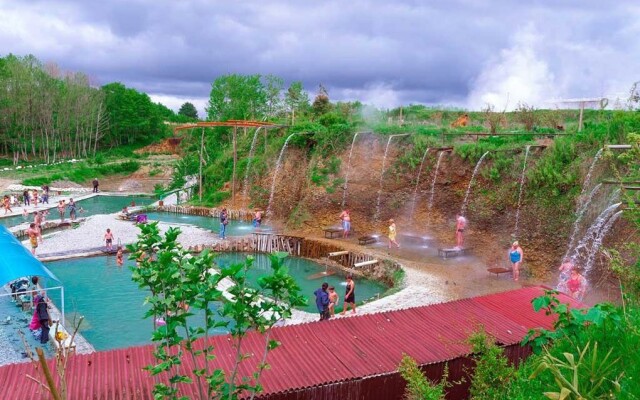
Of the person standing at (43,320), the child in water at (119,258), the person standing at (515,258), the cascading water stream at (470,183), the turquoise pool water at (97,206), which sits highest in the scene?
the cascading water stream at (470,183)

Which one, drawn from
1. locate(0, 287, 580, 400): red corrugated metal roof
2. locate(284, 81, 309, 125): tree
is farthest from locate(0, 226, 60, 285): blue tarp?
locate(284, 81, 309, 125): tree

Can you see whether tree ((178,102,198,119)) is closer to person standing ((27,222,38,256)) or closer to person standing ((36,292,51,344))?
person standing ((27,222,38,256))

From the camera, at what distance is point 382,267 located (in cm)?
1992

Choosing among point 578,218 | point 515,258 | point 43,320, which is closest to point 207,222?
point 43,320

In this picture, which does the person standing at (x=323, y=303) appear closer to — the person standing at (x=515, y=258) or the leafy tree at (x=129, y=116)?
the person standing at (x=515, y=258)

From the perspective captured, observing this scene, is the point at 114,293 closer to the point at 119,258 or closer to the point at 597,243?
the point at 119,258

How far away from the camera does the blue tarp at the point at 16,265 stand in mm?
12656

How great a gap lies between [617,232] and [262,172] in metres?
22.5

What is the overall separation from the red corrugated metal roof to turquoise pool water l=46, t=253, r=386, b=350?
5.83m

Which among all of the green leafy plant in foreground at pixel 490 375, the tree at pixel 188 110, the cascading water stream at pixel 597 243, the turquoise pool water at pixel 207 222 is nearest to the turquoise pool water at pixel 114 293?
the turquoise pool water at pixel 207 222

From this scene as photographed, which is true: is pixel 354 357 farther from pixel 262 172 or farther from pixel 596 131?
pixel 262 172

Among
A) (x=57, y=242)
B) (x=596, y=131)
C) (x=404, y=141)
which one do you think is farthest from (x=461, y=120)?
(x=57, y=242)

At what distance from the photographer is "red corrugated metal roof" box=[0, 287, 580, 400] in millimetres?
7035

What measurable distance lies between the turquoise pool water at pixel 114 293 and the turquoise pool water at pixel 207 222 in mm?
4792
